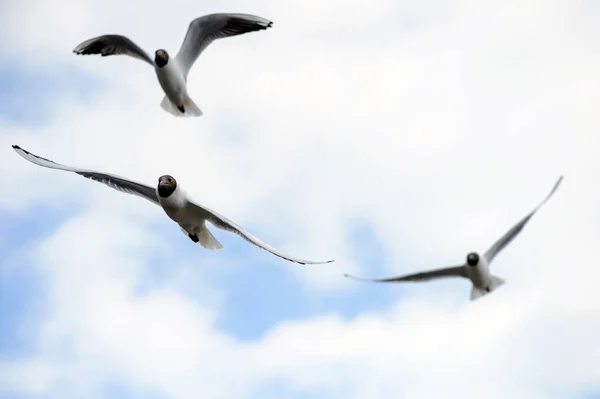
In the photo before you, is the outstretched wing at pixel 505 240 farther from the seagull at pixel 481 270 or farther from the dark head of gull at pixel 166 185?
the dark head of gull at pixel 166 185

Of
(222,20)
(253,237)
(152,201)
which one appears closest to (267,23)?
(222,20)

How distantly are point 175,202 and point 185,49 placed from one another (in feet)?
11.9

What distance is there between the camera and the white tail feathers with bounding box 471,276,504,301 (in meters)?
13.5

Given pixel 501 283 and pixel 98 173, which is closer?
pixel 98 173

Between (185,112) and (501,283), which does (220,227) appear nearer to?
(185,112)

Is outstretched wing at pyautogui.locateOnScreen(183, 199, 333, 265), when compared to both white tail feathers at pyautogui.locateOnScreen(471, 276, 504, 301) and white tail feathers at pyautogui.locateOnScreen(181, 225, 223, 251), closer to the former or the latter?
white tail feathers at pyautogui.locateOnScreen(181, 225, 223, 251)

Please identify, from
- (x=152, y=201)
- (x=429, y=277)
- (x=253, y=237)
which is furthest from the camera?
(x=429, y=277)

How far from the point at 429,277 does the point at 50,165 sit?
5260mm

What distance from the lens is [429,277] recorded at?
14.1 metres

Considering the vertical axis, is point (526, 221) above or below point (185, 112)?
below

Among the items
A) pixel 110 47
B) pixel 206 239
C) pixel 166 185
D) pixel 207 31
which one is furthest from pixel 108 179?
pixel 110 47

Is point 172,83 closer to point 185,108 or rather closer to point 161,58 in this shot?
point 161,58

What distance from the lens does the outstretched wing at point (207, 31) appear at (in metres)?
14.5

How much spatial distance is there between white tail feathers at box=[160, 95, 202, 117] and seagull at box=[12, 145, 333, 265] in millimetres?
1896
